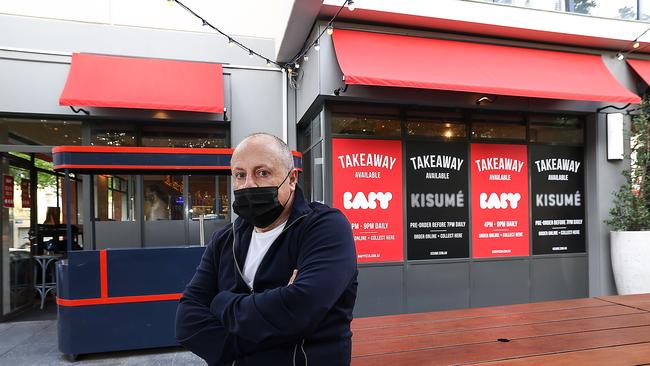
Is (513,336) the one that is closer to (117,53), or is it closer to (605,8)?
(605,8)

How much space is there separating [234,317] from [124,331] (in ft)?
11.8

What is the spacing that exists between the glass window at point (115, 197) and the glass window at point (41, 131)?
2.71 feet

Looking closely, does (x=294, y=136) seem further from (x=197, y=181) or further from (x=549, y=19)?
(x=549, y=19)

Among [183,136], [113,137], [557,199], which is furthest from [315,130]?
[557,199]

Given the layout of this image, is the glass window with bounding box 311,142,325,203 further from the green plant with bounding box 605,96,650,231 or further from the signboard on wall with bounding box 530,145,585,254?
the green plant with bounding box 605,96,650,231

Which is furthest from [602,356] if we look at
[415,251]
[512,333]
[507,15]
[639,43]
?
[639,43]

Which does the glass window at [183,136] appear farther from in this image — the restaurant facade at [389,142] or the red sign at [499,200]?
the red sign at [499,200]

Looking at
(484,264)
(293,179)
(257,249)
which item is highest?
(293,179)

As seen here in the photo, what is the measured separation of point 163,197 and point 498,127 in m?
5.81

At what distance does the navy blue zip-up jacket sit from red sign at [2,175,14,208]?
6309 millimetres

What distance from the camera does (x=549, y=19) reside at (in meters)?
5.52

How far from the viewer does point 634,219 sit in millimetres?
5730

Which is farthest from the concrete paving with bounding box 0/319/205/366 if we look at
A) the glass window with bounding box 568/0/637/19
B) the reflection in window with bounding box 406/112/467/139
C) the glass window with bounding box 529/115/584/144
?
the glass window with bounding box 568/0/637/19

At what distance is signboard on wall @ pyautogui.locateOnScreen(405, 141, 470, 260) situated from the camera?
18.8 ft
